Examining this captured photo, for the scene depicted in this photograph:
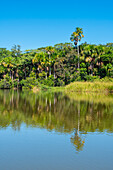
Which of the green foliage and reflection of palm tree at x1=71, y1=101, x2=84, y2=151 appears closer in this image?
reflection of palm tree at x1=71, y1=101, x2=84, y2=151

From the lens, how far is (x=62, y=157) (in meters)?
7.53

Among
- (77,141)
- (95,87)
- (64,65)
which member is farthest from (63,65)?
(77,141)

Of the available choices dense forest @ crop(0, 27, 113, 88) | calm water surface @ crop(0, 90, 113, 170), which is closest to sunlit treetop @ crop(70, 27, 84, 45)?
dense forest @ crop(0, 27, 113, 88)


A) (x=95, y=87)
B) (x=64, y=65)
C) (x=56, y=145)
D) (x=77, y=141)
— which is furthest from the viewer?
(x=64, y=65)

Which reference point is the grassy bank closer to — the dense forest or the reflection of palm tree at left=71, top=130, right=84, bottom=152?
the dense forest

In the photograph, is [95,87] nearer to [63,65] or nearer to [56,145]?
[63,65]

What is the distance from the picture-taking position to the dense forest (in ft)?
186

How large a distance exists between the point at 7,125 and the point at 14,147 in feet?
13.5

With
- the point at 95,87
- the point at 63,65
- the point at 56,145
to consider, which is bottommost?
the point at 56,145

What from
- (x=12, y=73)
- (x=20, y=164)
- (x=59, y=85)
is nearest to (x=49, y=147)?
(x=20, y=164)

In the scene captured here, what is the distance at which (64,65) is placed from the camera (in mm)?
59469

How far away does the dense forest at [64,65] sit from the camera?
56.7m

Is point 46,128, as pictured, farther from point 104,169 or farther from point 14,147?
point 104,169

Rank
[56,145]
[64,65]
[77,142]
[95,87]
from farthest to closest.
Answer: [64,65] < [95,87] < [77,142] < [56,145]
